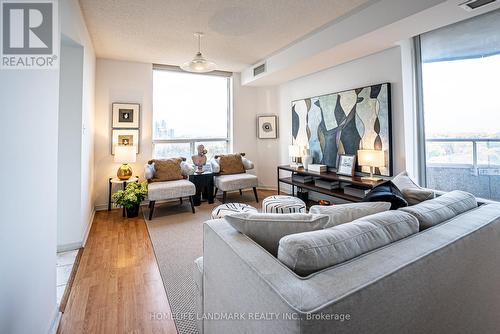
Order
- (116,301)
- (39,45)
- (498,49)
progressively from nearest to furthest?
(39,45) < (116,301) < (498,49)

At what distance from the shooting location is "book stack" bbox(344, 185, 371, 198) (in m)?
3.14

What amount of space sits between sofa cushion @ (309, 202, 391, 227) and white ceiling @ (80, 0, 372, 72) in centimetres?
222

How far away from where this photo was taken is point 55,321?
60.9 inches

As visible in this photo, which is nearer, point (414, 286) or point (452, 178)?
point (414, 286)

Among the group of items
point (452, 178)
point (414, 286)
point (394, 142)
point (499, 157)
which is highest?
point (394, 142)

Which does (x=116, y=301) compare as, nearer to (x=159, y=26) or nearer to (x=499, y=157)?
(x=159, y=26)

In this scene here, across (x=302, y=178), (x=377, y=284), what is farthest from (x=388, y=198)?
(x=302, y=178)

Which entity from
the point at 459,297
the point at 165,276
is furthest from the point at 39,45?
the point at 459,297

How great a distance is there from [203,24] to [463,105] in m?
3.07

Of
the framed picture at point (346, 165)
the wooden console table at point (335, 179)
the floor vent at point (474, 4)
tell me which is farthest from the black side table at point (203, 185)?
the floor vent at point (474, 4)

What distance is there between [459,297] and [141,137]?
4.54 m

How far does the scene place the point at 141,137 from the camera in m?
4.46

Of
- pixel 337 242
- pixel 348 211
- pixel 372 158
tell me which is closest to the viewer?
pixel 337 242

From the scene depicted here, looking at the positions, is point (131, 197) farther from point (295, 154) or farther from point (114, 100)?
point (295, 154)
